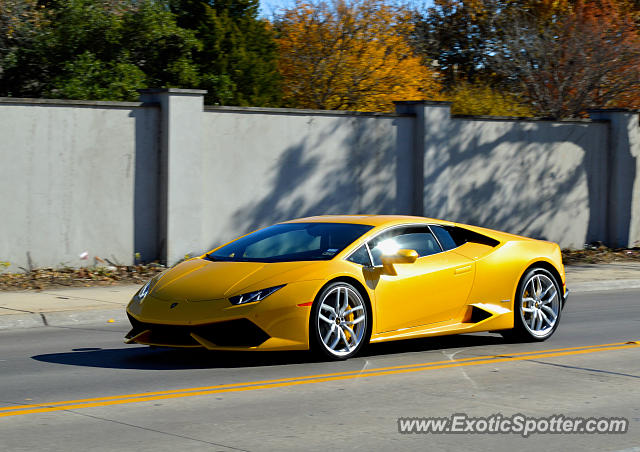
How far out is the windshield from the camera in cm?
937

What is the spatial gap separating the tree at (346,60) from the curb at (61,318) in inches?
589

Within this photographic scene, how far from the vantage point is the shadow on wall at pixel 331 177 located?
60.5ft

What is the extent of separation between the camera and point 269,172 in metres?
18.4

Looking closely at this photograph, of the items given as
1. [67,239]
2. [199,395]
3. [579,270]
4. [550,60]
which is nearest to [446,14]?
[550,60]

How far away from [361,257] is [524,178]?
13313 mm

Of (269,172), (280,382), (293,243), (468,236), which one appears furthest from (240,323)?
(269,172)

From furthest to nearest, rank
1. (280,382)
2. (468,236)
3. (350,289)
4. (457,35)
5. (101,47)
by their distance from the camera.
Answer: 1. (457,35)
2. (101,47)
3. (468,236)
4. (350,289)
5. (280,382)

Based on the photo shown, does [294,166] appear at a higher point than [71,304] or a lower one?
higher

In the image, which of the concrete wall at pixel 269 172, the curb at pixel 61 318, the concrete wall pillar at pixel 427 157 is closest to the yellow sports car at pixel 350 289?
the curb at pixel 61 318

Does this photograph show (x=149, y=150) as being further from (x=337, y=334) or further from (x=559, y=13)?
(x=559, y=13)

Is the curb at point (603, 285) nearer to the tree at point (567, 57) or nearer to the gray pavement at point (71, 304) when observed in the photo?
the gray pavement at point (71, 304)

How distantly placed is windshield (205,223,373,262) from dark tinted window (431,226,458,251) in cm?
85

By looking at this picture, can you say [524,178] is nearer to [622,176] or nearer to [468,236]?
[622,176]

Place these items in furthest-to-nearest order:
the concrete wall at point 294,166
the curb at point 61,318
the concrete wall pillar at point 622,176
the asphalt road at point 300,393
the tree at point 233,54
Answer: the tree at point 233,54, the concrete wall pillar at point 622,176, the concrete wall at point 294,166, the curb at point 61,318, the asphalt road at point 300,393
